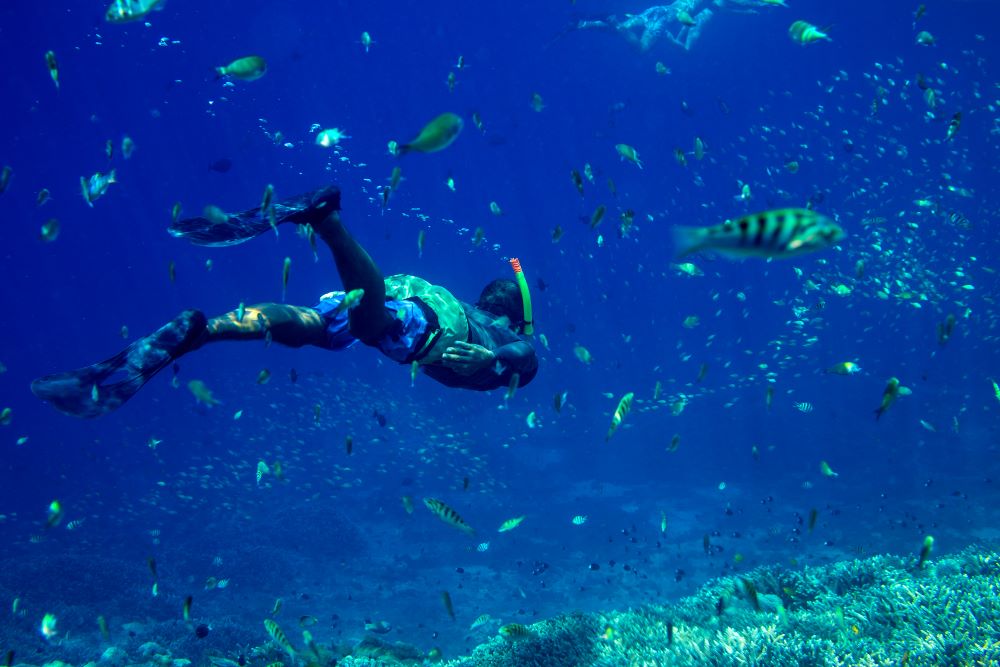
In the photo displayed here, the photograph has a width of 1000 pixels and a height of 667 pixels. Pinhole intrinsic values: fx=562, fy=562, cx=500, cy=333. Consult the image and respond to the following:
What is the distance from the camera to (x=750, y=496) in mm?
29125

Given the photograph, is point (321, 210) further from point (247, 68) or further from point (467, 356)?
point (247, 68)

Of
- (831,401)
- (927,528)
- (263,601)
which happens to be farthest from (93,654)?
(831,401)

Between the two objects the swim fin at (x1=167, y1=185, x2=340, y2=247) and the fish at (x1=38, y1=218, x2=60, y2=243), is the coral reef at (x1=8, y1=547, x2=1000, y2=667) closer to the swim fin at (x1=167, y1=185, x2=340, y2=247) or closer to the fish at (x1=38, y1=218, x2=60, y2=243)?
the swim fin at (x1=167, y1=185, x2=340, y2=247)

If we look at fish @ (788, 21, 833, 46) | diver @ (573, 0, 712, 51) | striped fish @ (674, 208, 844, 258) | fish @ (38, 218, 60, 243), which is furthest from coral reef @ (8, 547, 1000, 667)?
diver @ (573, 0, 712, 51)

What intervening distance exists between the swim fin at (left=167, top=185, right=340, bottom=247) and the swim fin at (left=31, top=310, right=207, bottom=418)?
898mm

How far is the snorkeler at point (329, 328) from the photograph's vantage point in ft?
13.2

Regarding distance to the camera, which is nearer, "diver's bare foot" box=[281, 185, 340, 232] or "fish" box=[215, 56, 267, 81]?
"diver's bare foot" box=[281, 185, 340, 232]

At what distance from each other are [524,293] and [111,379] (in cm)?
383

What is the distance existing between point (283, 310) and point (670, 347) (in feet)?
177

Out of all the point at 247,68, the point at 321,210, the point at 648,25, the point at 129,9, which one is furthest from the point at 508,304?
the point at 648,25

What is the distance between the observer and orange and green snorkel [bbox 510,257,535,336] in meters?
5.99

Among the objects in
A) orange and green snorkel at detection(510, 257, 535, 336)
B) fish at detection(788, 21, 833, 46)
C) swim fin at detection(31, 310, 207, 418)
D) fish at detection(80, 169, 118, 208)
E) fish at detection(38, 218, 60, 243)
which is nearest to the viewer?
swim fin at detection(31, 310, 207, 418)

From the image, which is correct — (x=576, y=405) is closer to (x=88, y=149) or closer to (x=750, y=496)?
(x=750, y=496)

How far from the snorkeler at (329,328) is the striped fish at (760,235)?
2.57m
